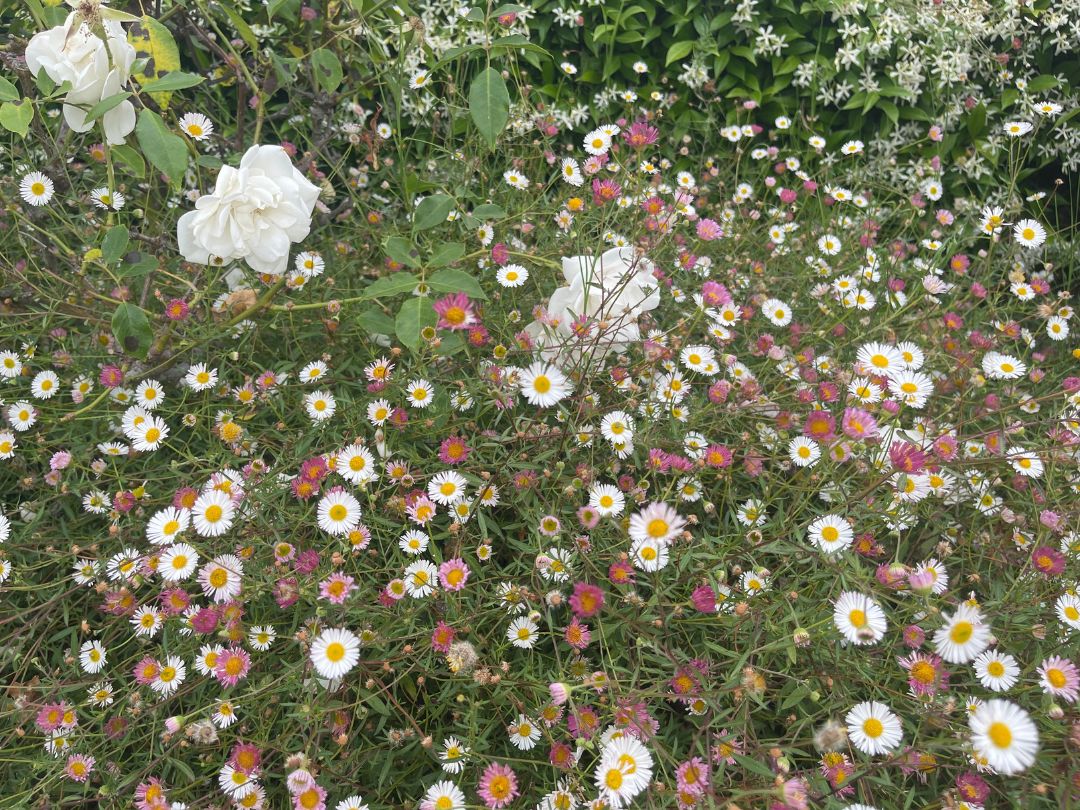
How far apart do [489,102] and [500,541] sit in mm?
775

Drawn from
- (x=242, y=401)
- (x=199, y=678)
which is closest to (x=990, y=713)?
(x=199, y=678)

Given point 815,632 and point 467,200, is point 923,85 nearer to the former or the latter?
point 467,200

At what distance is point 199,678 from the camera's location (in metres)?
1.21

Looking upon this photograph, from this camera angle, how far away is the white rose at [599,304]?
132 cm

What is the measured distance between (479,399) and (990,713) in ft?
3.10

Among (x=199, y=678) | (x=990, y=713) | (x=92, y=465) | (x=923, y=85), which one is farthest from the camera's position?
(x=923, y=85)

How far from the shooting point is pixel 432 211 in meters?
1.35

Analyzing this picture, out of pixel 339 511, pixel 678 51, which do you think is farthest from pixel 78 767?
pixel 678 51

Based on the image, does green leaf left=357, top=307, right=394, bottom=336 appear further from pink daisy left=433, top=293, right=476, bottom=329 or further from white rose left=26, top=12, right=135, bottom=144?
white rose left=26, top=12, right=135, bottom=144

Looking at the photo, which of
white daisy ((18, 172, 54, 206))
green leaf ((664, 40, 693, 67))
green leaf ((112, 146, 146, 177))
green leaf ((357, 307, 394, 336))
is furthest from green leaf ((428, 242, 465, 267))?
green leaf ((664, 40, 693, 67))

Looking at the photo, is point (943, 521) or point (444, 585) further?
point (943, 521)

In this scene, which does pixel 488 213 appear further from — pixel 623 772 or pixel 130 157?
pixel 623 772

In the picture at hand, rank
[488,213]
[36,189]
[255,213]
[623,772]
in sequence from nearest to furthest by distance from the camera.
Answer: [623,772]
[255,213]
[488,213]
[36,189]

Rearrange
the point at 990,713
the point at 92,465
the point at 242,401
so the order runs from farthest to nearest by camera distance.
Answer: the point at 242,401
the point at 92,465
the point at 990,713
